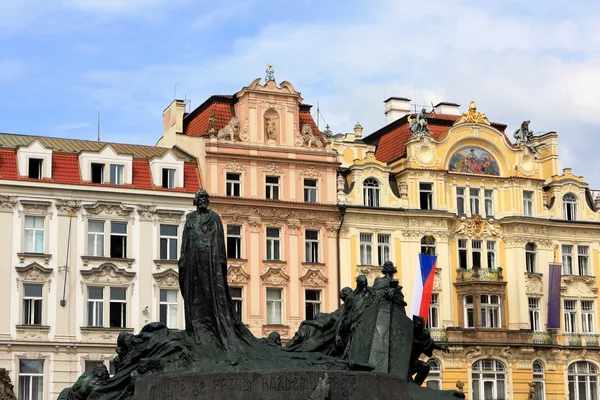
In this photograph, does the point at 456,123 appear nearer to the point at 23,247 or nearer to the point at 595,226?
the point at 595,226

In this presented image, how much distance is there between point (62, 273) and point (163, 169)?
5.59 metres

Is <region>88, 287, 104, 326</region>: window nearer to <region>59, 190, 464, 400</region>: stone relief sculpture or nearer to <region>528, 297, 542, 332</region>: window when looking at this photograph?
<region>528, 297, 542, 332</region>: window

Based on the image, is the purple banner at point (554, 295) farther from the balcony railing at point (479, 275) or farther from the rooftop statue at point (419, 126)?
the rooftop statue at point (419, 126)

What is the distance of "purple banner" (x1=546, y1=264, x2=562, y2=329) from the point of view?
173 ft

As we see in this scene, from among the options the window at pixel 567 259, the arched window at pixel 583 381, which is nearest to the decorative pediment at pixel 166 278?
the window at pixel 567 259

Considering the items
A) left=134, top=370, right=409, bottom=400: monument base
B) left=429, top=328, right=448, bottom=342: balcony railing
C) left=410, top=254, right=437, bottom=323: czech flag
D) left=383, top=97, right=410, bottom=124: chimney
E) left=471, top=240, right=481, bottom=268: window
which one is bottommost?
left=134, top=370, right=409, bottom=400: monument base

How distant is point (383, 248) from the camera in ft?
169

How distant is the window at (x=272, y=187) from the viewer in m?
49.7

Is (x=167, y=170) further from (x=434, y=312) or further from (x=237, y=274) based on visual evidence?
(x=434, y=312)

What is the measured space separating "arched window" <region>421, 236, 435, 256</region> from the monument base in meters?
33.1

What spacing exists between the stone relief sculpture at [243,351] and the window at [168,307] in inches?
997

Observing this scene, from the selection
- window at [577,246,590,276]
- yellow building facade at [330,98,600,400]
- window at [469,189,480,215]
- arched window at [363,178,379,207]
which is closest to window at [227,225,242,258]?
yellow building facade at [330,98,600,400]

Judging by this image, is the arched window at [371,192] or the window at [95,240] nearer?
the window at [95,240]

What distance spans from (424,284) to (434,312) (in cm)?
235
